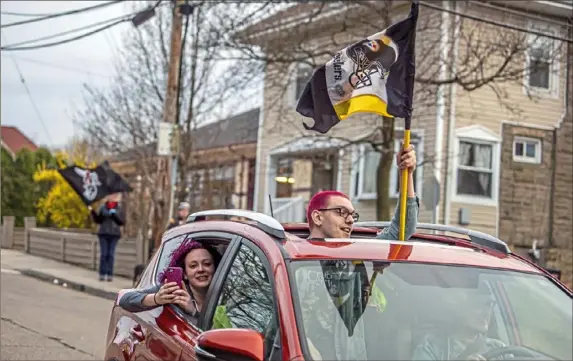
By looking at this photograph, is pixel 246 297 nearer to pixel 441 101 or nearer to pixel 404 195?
pixel 404 195

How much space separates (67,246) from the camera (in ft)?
76.6

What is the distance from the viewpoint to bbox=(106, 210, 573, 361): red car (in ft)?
11.2

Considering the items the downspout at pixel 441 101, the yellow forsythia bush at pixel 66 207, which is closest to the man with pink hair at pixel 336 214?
the downspout at pixel 441 101

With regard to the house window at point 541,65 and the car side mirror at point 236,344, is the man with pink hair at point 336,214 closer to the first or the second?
the car side mirror at point 236,344

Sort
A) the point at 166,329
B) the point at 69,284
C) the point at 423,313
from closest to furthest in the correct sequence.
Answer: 1. the point at 423,313
2. the point at 166,329
3. the point at 69,284

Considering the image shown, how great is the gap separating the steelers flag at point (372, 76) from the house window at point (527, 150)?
16.0 m

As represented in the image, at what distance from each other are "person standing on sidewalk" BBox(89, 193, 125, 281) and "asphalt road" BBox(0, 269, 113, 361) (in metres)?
1.02

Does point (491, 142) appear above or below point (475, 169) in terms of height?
above

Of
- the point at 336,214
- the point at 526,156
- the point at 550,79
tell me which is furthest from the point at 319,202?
the point at 550,79

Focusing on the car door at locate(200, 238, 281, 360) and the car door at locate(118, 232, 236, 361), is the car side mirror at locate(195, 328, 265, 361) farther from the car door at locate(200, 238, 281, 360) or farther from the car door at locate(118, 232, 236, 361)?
the car door at locate(118, 232, 236, 361)

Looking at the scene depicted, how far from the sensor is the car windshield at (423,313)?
3447 mm

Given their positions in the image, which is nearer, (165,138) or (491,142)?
(165,138)

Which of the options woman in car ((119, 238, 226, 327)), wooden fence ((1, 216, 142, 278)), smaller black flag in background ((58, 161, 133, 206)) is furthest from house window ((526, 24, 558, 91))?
woman in car ((119, 238, 226, 327))

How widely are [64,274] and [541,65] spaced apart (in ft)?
39.0
